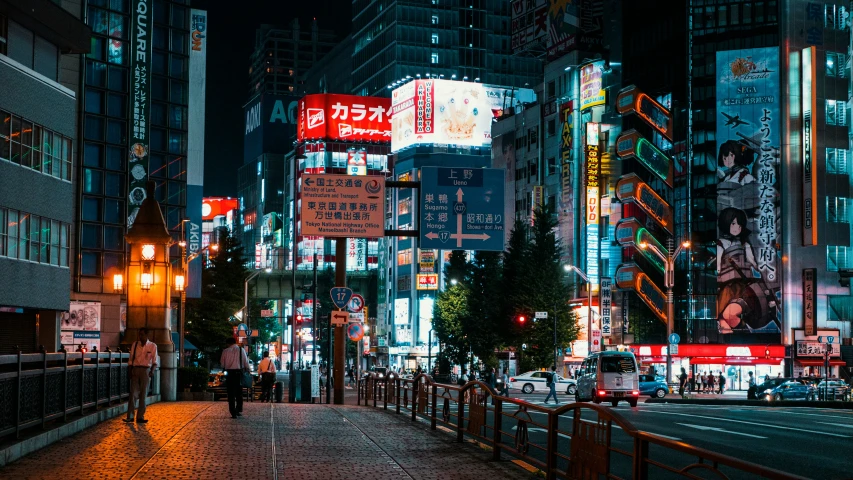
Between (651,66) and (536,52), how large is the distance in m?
30.9

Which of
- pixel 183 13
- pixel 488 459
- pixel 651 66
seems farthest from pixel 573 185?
pixel 488 459

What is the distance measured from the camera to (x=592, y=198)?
90.5 meters

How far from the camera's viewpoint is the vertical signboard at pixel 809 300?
76.6 m

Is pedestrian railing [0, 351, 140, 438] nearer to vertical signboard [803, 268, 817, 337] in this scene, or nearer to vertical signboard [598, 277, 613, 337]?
→ vertical signboard [598, 277, 613, 337]

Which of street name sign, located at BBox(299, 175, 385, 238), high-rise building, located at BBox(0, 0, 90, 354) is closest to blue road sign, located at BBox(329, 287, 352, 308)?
street name sign, located at BBox(299, 175, 385, 238)

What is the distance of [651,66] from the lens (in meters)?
86.9

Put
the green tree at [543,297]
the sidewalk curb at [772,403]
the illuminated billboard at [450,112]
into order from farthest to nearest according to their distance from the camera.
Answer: the illuminated billboard at [450,112] → the green tree at [543,297] → the sidewalk curb at [772,403]

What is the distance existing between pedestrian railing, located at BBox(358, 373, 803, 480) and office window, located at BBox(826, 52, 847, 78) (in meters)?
57.9

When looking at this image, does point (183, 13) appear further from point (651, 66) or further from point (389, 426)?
point (389, 426)

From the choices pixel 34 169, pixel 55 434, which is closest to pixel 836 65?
pixel 34 169

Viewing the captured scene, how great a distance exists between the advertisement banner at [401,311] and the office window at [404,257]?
4797 millimetres

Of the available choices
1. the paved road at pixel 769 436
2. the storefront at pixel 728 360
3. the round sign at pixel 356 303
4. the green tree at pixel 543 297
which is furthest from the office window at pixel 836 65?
the paved road at pixel 769 436

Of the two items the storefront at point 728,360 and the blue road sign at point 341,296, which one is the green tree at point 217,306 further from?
the blue road sign at point 341,296

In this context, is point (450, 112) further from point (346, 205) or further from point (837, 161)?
point (346, 205)
